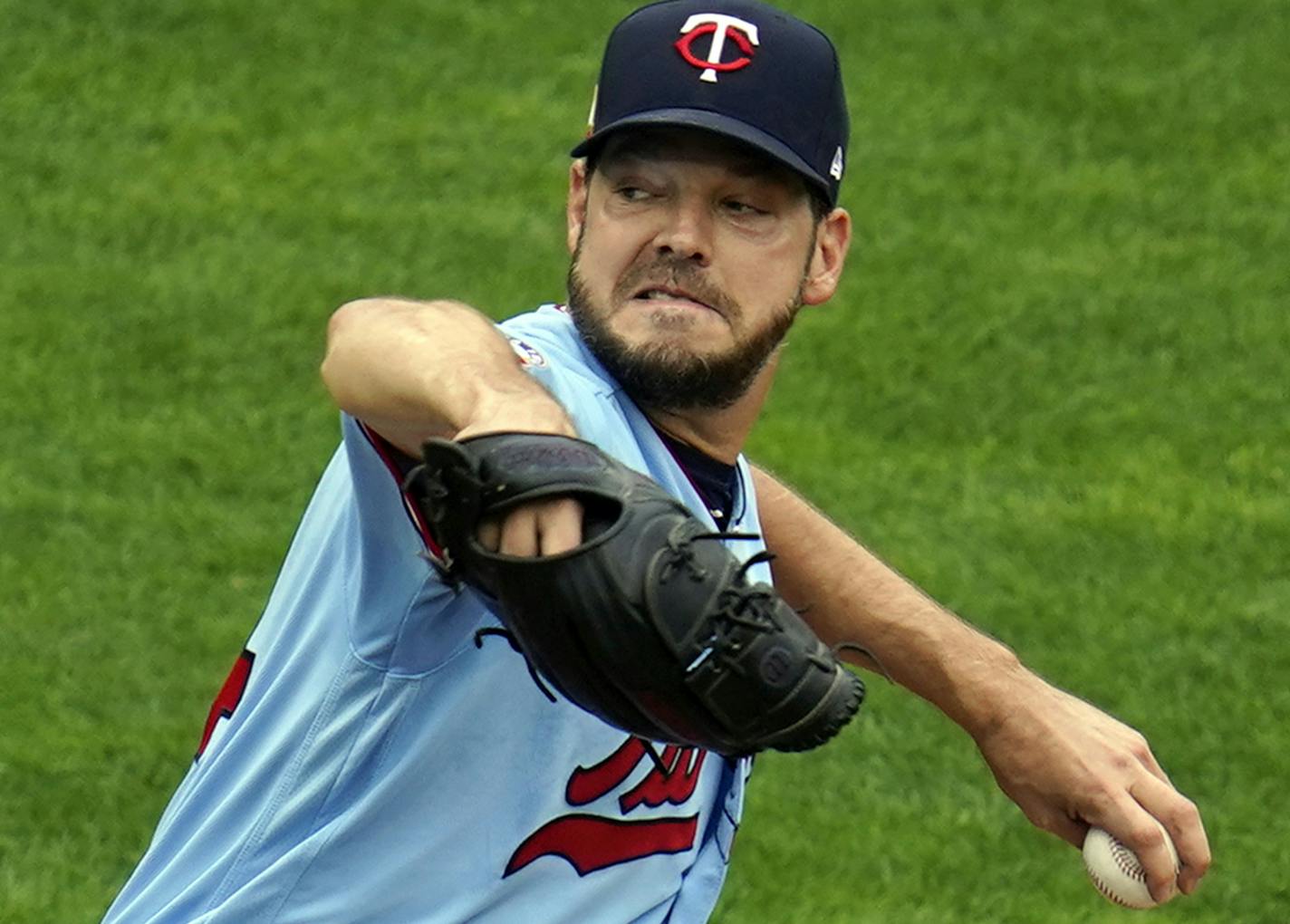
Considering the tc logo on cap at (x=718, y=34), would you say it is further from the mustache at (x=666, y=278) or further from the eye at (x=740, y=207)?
the mustache at (x=666, y=278)

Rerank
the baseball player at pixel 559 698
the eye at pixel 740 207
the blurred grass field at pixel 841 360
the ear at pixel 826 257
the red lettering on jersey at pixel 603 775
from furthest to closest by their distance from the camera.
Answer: the blurred grass field at pixel 841 360 < the ear at pixel 826 257 < the eye at pixel 740 207 < the red lettering on jersey at pixel 603 775 < the baseball player at pixel 559 698

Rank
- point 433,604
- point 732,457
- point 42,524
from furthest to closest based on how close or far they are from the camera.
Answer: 1. point 42,524
2. point 732,457
3. point 433,604

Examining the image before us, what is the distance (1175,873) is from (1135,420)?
480cm

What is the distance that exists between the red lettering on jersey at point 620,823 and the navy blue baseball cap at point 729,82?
2.61 ft

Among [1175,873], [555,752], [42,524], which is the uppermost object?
[555,752]

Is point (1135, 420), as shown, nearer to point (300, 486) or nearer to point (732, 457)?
point (300, 486)

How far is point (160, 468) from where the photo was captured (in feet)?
24.6

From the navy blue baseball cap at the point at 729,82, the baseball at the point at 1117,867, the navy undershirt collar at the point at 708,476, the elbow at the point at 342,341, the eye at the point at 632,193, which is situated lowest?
the baseball at the point at 1117,867

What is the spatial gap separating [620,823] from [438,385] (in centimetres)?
83

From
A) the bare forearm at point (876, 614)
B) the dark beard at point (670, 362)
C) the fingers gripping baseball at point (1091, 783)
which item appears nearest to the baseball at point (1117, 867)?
the fingers gripping baseball at point (1091, 783)

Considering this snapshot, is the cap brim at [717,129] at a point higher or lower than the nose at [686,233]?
higher

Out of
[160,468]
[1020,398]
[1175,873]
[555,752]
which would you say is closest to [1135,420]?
[1020,398]

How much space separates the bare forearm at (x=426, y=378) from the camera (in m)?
2.49

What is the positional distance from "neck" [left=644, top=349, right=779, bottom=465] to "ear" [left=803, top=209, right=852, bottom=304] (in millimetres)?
153
